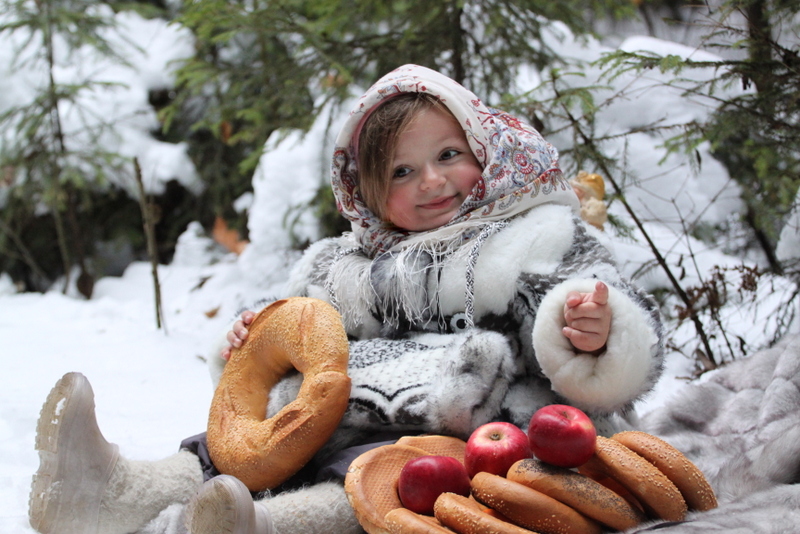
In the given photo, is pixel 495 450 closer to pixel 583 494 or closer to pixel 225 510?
pixel 583 494

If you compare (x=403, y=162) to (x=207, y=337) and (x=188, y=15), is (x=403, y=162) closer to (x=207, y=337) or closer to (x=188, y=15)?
(x=188, y=15)

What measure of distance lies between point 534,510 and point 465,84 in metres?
2.92

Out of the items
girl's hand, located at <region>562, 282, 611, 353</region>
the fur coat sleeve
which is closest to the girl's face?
the fur coat sleeve

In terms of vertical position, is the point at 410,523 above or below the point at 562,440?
below

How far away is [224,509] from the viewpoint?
1178mm

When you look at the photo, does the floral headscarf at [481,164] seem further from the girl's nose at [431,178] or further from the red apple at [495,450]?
the red apple at [495,450]

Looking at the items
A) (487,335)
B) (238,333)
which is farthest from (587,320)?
(238,333)

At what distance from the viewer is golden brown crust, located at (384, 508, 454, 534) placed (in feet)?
3.71

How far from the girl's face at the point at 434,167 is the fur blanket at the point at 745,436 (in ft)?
3.10

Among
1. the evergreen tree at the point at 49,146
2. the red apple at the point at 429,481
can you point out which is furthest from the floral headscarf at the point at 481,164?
the evergreen tree at the point at 49,146

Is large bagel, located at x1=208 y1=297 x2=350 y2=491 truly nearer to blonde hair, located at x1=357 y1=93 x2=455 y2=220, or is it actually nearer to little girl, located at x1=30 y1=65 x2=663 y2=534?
little girl, located at x1=30 y1=65 x2=663 y2=534

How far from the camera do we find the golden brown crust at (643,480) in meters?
1.17

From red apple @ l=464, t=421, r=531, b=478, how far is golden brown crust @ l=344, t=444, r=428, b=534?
137 millimetres

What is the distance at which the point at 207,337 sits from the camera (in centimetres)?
362
